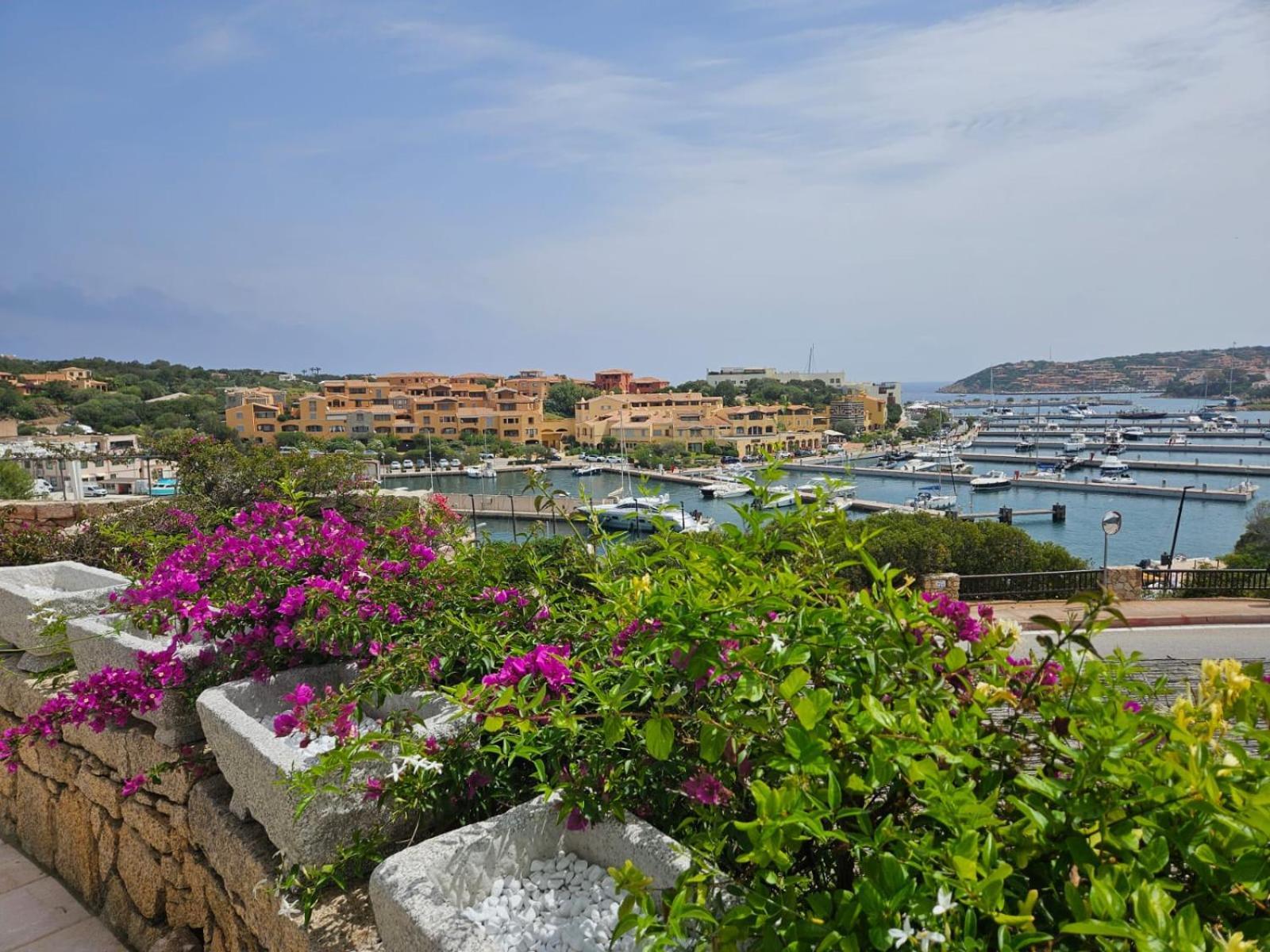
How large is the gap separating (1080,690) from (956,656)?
206 millimetres

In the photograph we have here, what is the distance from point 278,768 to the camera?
206cm

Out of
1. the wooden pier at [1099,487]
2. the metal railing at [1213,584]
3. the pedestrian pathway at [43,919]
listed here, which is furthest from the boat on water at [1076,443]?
the pedestrian pathway at [43,919]

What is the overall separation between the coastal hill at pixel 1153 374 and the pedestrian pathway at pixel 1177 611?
430ft

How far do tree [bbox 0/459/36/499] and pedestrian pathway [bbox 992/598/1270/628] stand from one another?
1883 centimetres

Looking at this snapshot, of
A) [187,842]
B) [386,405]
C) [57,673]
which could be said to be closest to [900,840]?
[187,842]

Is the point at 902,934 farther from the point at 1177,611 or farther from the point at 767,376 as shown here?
the point at 767,376

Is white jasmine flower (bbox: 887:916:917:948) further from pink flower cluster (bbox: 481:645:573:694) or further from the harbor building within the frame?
the harbor building

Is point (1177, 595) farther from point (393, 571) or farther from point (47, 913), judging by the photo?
point (47, 913)

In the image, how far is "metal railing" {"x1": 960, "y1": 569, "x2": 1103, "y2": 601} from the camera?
38.8ft

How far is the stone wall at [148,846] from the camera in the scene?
80.3 inches

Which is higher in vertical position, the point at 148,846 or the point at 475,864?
the point at 475,864

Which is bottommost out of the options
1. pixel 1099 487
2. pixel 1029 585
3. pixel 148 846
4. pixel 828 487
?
pixel 1099 487

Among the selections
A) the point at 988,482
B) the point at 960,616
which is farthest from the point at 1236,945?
the point at 988,482

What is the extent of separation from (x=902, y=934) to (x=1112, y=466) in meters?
66.6
